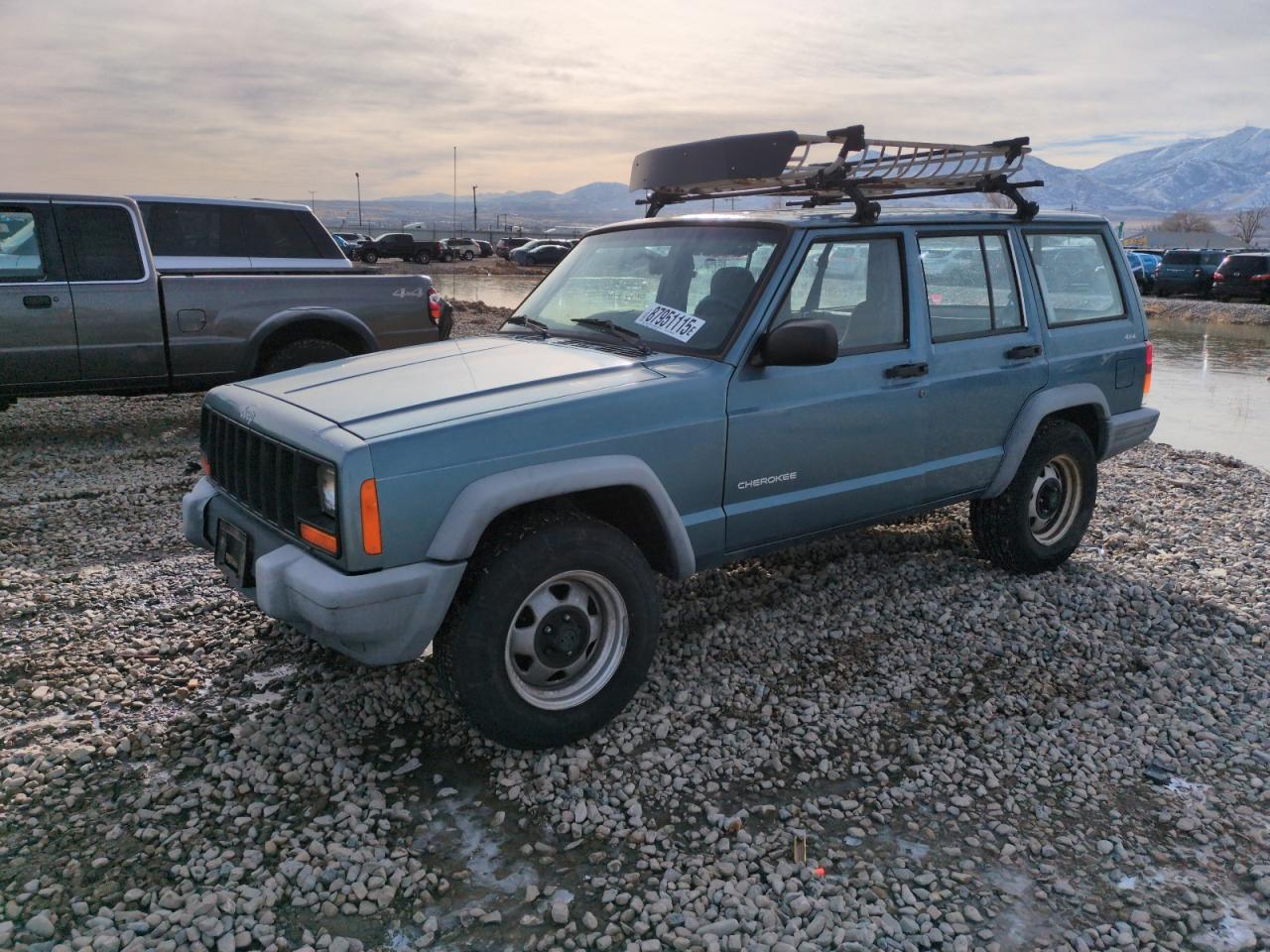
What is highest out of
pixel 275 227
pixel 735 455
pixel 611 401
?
pixel 275 227

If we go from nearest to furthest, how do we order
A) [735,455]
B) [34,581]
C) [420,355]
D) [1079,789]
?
[1079,789], [735,455], [420,355], [34,581]

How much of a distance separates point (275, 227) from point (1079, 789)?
839 cm

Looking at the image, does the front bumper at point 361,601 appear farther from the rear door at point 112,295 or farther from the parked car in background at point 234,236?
the parked car in background at point 234,236

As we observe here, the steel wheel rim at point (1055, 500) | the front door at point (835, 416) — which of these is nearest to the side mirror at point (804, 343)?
the front door at point (835, 416)

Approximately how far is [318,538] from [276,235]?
22.9ft

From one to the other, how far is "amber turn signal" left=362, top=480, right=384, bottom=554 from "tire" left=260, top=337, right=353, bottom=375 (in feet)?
17.0

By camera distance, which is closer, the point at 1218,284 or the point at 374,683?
the point at 374,683

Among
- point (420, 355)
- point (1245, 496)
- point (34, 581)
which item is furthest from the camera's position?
point (1245, 496)

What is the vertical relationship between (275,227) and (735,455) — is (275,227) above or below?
above

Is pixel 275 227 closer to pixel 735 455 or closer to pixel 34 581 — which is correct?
pixel 34 581

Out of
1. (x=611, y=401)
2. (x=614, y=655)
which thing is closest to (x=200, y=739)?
(x=614, y=655)

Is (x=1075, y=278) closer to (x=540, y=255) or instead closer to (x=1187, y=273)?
(x=1187, y=273)

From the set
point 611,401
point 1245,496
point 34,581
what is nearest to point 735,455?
point 611,401

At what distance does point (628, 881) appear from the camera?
280 cm
